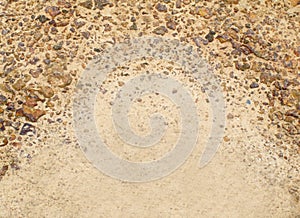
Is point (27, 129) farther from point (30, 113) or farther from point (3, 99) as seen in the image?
point (3, 99)

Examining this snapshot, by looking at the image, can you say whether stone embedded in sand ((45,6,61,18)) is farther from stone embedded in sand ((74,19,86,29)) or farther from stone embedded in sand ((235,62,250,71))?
stone embedded in sand ((235,62,250,71))

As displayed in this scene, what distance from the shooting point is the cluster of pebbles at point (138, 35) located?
3.04 meters

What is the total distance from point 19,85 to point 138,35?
71cm

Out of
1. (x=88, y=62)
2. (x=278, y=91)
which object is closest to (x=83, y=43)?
(x=88, y=62)

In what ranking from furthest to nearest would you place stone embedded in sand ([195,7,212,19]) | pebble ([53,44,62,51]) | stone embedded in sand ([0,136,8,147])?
stone embedded in sand ([195,7,212,19])
pebble ([53,44,62,51])
stone embedded in sand ([0,136,8,147])

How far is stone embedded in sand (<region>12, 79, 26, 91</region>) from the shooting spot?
3057 mm

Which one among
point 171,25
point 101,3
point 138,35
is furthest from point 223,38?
point 101,3

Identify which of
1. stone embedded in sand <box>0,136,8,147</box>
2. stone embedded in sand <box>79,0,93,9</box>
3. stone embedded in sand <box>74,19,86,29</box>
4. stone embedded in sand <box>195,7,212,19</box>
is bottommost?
stone embedded in sand <box>0,136,8,147</box>

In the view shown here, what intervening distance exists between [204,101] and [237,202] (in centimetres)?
57

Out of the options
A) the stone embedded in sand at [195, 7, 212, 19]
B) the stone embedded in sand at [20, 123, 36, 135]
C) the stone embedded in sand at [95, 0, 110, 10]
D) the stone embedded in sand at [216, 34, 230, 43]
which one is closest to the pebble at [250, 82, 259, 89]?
the stone embedded in sand at [216, 34, 230, 43]

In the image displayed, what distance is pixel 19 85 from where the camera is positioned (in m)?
3.06

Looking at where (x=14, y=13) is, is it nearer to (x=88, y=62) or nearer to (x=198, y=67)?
(x=88, y=62)

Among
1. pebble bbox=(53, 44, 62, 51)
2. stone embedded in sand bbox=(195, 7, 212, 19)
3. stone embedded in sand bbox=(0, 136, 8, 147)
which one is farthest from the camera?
stone embedded in sand bbox=(195, 7, 212, 19)

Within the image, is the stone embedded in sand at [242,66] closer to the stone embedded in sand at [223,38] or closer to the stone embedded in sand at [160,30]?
the stone embedded in sand at [223,38]
